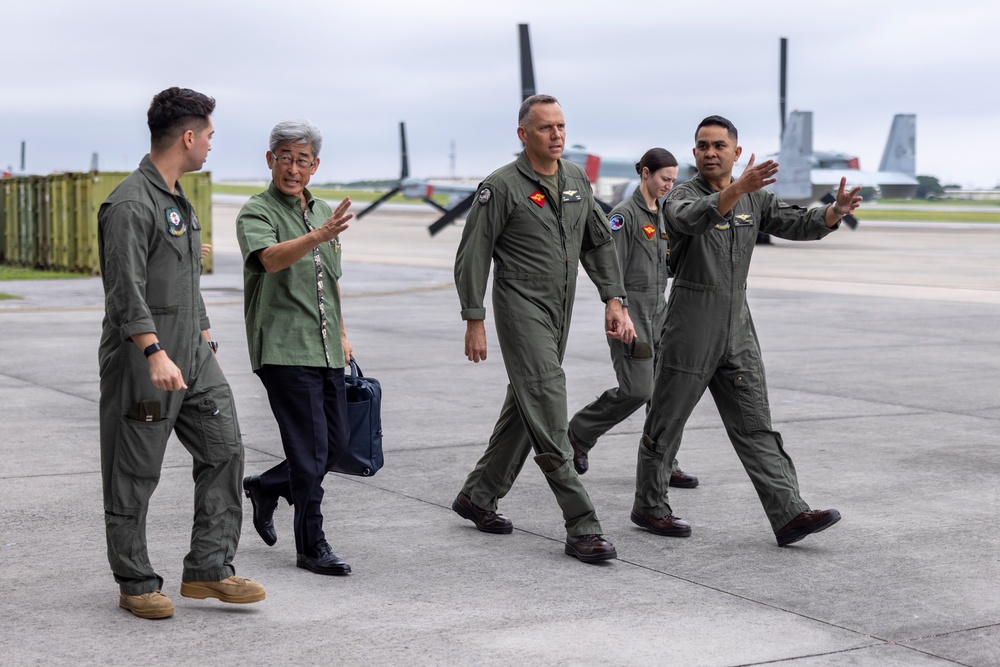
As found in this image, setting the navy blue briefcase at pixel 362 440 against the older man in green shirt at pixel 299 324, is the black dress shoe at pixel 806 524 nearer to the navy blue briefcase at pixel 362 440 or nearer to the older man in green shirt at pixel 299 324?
the navy blue briefcase at pixel 362 440

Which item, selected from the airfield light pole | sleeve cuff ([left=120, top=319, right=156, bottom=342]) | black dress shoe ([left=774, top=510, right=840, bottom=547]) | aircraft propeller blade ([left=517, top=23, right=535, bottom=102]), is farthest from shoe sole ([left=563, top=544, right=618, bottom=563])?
the airfield light pole

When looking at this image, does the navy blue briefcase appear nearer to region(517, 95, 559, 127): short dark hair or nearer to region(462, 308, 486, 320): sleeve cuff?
region(462, 308, 486, 320): sleeve cuff

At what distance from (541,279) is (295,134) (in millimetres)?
1236

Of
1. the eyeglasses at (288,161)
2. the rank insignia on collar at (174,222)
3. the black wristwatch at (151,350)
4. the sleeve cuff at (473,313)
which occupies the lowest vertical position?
the black wristwatch at (151,350)

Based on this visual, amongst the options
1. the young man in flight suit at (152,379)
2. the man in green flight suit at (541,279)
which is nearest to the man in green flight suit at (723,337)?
the man in green flight suit at (541,279)

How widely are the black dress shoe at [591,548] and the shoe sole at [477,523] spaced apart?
536 millimetres

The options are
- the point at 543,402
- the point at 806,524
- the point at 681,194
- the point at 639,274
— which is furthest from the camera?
the point at 639,274

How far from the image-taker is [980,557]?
5.35 meters

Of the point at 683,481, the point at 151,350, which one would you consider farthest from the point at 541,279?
the point at 683,481

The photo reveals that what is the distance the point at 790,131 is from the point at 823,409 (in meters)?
35.1

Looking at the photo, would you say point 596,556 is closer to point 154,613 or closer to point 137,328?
point 154,613

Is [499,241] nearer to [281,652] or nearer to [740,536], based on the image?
[740,536]

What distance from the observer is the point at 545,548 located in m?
5.52

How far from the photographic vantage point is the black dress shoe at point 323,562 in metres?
5.02
